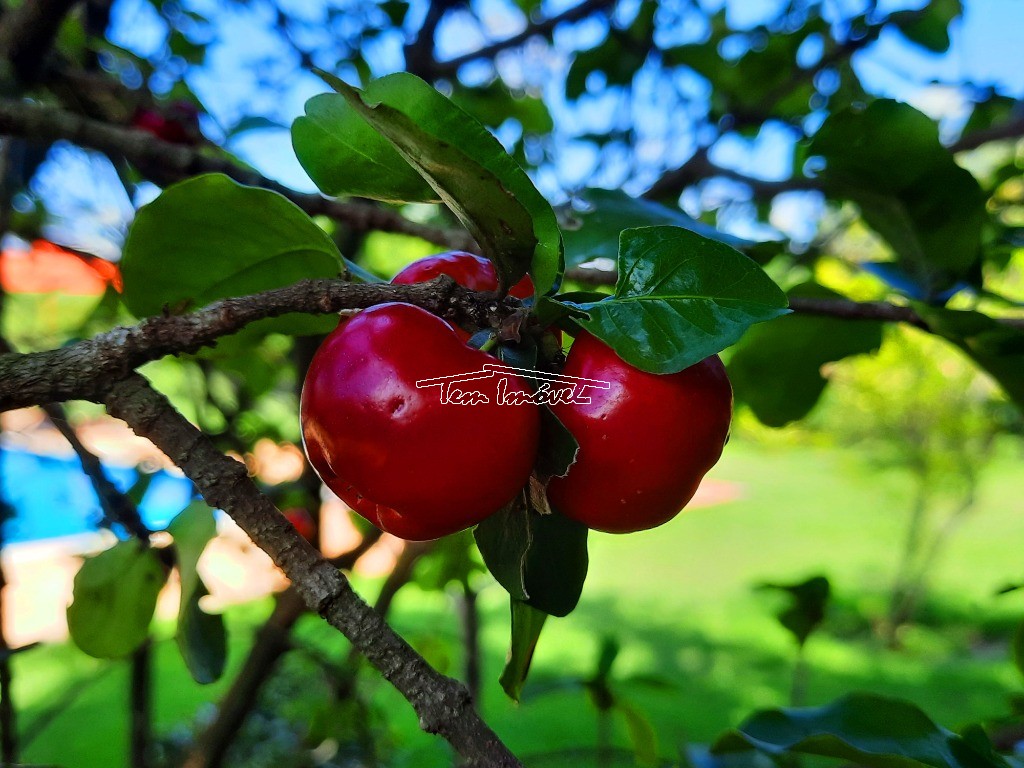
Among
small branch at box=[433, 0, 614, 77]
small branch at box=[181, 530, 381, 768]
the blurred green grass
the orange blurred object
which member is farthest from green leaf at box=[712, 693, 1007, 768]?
the orange blurred object

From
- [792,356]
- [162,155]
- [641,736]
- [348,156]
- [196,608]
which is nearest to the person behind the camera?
[348,156]

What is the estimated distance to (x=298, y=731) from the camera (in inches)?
99.9

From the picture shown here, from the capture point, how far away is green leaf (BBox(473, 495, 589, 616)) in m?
0.45

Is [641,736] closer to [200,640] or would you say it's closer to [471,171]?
[200,640]

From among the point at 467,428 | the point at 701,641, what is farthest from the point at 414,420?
the point at 701,641

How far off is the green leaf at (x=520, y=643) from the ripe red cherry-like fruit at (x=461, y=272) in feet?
0.65

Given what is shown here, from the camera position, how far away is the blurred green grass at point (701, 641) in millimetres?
2732

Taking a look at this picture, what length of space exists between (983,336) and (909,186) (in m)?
0.18

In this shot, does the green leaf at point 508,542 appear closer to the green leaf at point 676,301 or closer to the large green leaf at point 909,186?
the green leaf at point 676,301

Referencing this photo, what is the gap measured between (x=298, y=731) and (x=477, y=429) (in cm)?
256

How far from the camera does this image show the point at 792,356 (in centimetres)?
80

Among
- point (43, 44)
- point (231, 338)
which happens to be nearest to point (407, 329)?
point (231, 338)

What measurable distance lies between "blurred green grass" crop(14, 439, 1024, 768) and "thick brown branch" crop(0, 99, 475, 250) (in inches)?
28.2

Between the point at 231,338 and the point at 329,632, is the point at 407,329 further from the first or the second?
the point at 329,632
